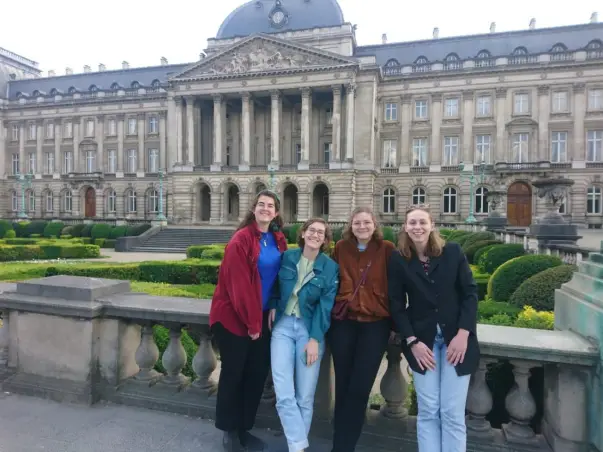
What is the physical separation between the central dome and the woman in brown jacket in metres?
44.3

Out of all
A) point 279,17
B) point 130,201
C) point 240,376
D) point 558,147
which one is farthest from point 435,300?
point 130,201

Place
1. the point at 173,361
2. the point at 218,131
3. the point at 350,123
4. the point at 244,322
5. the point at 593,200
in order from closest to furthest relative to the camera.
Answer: the point at 244,322, the point at 173,361, the point at 593,200, the point at 350,123, the point at 218,131

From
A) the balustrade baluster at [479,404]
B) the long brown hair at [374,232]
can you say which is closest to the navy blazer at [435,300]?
the long brown hair at [374,232]

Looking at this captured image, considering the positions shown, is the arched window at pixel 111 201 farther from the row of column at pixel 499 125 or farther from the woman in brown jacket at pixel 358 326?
the woman in brown jacket at pixel 358 326

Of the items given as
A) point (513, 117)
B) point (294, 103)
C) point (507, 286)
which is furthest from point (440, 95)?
point (507, 286)

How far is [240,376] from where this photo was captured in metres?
3.56

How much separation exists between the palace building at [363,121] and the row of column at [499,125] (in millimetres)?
99

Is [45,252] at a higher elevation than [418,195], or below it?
below

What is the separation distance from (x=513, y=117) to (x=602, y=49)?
873cm

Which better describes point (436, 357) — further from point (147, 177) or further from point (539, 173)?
point (147, 177)

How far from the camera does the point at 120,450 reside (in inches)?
138

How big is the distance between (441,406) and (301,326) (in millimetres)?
1173

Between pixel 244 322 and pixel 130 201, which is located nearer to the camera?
pixel 244 322

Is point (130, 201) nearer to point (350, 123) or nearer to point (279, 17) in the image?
point (279, 17)
